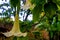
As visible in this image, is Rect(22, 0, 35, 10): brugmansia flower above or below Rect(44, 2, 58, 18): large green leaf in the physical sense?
above

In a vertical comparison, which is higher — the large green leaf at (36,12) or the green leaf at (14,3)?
the green leaf at (14,3)

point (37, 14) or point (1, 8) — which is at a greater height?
point (37, 14)

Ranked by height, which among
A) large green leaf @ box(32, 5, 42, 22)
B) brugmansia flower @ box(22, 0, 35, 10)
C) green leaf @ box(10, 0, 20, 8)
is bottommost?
large green leaf @ box(32, 5, 42, 22)

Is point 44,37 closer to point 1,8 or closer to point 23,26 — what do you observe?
point 1,8

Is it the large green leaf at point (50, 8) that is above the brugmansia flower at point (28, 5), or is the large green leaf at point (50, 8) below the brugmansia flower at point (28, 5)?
below

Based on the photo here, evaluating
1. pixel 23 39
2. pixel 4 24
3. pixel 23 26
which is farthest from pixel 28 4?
pixel 4 24

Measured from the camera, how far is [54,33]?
3.77 ft

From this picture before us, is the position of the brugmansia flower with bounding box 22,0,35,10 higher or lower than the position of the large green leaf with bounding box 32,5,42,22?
higher

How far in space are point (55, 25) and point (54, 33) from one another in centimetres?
11

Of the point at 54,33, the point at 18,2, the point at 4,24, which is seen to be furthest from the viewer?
the point at 4,24

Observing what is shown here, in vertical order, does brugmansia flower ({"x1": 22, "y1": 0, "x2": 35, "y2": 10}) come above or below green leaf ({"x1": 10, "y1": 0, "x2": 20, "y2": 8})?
below

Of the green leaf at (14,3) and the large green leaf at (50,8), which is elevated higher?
the green leaf at (14,3)

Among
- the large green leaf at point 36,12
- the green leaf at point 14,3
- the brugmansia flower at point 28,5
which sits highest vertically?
the green leaf at point 14,3

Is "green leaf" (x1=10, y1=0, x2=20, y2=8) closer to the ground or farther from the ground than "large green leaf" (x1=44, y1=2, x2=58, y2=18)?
farther from the ground
